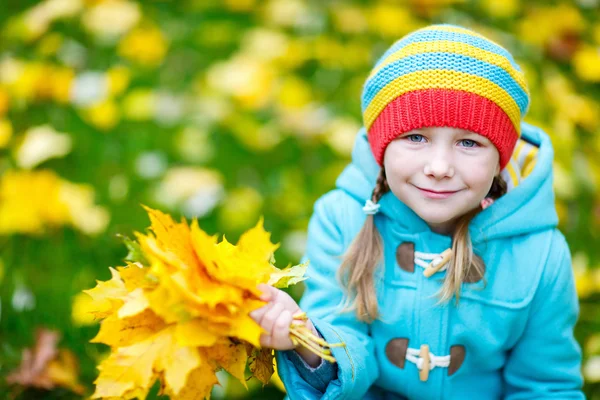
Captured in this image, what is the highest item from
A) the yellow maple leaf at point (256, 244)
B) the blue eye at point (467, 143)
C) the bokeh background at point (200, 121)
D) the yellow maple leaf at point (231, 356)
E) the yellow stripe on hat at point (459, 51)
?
the yellow stripe on hat at point (459, 51)

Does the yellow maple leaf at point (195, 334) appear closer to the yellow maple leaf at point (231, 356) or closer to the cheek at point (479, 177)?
the yellow maple leaf at point (231, 356)

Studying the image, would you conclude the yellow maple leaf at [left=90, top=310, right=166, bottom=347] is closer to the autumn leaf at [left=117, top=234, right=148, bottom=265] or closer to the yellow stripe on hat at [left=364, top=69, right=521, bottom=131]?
the autumn leaf at [left=117, top=234, right=148, bottom=265]

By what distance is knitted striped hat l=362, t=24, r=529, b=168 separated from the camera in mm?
1513

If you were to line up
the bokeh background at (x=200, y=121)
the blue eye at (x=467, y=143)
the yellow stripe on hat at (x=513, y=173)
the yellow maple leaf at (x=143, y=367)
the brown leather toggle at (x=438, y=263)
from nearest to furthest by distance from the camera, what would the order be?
the yellow maple leaf at (x=143, y=367) < the blue eye at (x=467, y=143) < the brown leather toggle at (x=438, y=263) < the yellow stripe on hat at (x=513, y=173) < the bokeh background at (x=200, y=121)

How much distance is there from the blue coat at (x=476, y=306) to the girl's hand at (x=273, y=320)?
219mm

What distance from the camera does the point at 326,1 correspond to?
3.70 meters

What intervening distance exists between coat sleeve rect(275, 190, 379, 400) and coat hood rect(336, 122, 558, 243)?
3.1 inches

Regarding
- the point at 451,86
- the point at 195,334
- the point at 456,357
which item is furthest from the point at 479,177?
the point at 195,334

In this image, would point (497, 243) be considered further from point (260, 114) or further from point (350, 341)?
point (260, 114)

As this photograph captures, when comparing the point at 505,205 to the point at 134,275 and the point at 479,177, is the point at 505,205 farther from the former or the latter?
the point at 134,275

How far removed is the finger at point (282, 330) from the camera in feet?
4.56

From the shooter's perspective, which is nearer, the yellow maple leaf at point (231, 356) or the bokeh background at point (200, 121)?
the yellow maple leaf at point (231, 356)

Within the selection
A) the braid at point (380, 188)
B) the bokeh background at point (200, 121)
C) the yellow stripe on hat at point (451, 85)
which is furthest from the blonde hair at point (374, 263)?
the bokeh background at point (200, 121)

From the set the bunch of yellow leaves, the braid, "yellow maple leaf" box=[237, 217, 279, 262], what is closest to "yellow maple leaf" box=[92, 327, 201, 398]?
the bunch of yellow leaves
